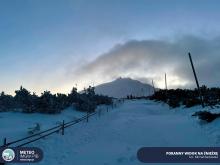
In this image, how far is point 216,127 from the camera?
778 inches

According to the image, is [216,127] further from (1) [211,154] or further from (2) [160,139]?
(1) [211,154]

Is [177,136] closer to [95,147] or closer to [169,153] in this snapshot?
[95,147]

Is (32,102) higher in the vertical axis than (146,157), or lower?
higher

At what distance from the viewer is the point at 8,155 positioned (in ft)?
42.5

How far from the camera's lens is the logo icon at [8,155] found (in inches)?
507

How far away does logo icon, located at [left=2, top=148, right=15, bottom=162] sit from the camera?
12883 mm

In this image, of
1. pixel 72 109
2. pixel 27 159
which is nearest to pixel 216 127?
pixel 27 159

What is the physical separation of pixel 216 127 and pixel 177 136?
8.45 ft

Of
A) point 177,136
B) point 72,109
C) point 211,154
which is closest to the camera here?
point 211,154

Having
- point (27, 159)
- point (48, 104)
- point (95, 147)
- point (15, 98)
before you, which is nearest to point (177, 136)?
point (95, 147)

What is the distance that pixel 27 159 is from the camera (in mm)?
13164

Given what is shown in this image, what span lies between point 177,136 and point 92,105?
3874 cm

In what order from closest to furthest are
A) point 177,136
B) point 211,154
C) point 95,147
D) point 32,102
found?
point 211,154, point 95,147, point 177,136, point 32,102

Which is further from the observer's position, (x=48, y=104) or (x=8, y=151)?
(x=48, y=104)
